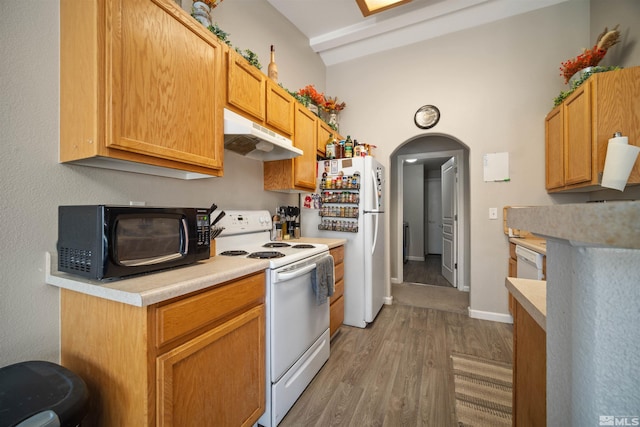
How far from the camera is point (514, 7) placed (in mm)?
2580

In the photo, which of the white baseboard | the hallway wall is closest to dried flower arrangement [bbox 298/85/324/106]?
the hallway wall

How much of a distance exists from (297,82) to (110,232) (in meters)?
2.62

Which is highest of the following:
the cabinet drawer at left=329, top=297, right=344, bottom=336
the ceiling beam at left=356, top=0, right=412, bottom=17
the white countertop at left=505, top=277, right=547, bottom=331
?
the ceiling beam at left=356, top=0, right=412, bottom=17

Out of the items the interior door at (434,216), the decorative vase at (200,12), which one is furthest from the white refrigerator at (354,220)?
the interior door at (434,216)

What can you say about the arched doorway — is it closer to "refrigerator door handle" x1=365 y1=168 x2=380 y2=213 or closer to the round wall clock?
the round wall clock

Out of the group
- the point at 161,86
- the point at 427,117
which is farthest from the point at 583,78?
the point at 161,86

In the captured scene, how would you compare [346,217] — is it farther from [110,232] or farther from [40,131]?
[40,131]

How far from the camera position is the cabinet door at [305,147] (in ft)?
7.51

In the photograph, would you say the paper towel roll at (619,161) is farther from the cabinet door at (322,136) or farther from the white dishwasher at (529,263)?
the cabinet door at (322,136)

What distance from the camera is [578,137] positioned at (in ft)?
→ 6.73

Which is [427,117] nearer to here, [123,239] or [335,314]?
[335,314]

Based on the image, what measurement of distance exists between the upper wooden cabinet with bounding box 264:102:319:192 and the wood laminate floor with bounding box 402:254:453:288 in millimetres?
2830

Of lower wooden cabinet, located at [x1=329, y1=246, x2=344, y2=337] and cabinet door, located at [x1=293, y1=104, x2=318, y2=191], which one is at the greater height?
cabinet door, located at [x1=293, y1=104, x2=318, y2=191]

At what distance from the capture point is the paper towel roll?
1674mm
